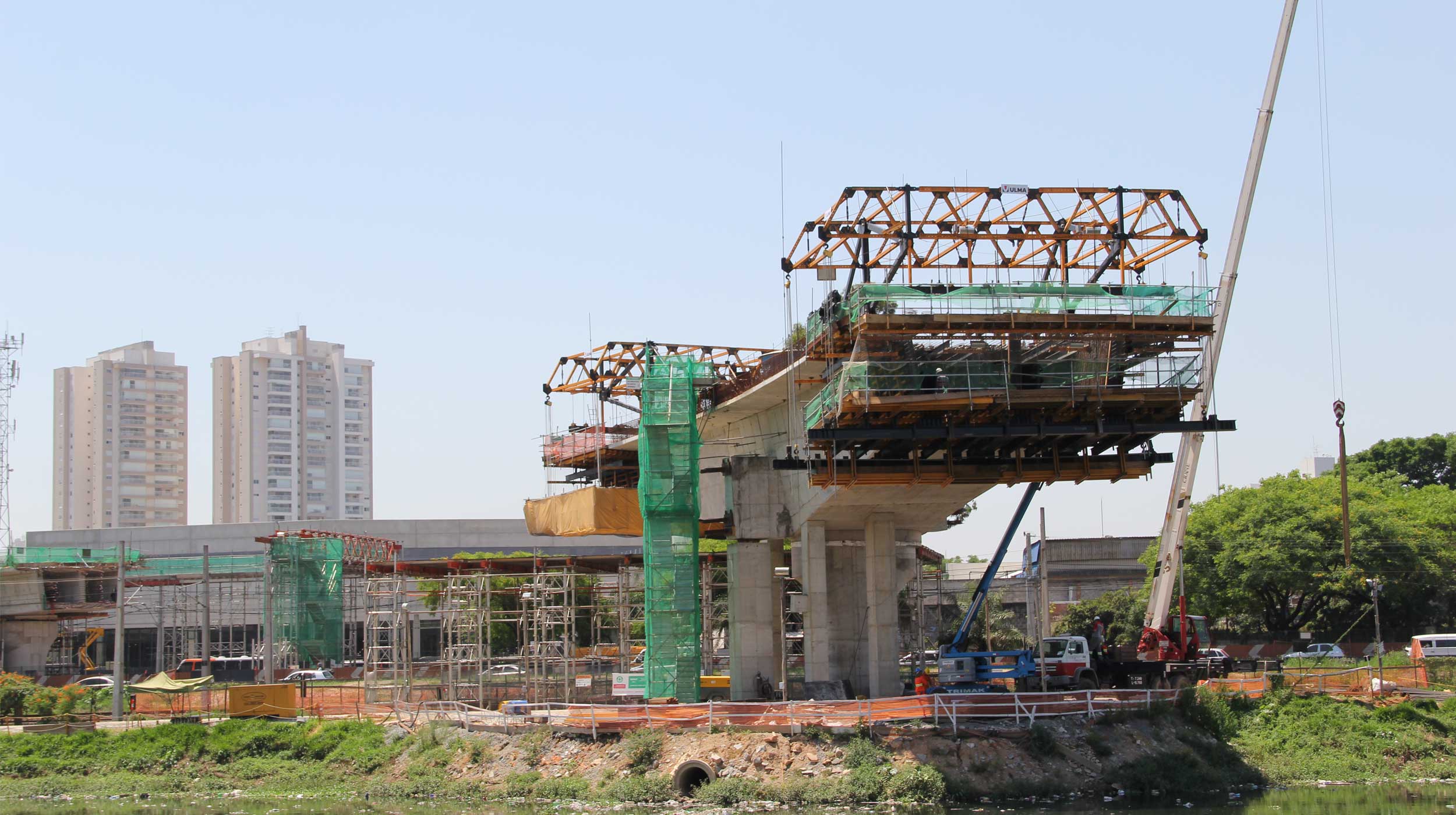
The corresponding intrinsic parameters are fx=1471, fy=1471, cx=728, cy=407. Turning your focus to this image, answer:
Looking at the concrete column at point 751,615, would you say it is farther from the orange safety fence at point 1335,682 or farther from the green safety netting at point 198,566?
the green safety netting at point 198,566

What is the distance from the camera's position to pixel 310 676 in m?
68.9

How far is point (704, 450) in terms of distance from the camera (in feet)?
189

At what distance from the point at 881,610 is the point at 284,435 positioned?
145622 mm

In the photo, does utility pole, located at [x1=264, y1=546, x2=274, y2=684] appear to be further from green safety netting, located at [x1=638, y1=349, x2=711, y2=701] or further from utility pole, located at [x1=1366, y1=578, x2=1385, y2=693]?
utility pole, located at [x1=1366, y1=578, x2=1385, y2=693]

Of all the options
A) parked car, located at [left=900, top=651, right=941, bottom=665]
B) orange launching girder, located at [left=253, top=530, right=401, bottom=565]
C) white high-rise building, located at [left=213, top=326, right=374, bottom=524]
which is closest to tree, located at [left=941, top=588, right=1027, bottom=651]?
parked car, located at [left=900, top=651, right=941, bottom=665]

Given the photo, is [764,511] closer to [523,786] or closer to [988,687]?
[988,687]

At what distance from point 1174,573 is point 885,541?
919cm

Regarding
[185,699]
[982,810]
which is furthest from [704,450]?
[982,810]

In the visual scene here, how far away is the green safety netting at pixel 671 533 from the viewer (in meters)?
45.9

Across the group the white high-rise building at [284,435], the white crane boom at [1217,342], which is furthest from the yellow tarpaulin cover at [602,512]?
A: the white high-rise building at [284,435]

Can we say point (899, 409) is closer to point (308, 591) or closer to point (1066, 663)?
point (1066, 663)

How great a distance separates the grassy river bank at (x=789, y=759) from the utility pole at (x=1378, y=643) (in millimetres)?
2395

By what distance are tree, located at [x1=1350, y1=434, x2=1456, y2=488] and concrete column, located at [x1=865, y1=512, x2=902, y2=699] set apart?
64.9 metres

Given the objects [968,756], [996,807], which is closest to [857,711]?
[968,756]
